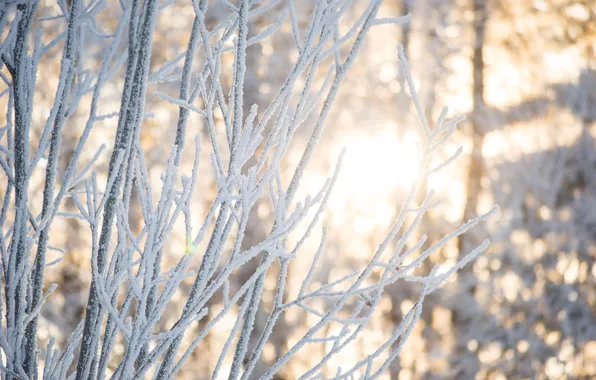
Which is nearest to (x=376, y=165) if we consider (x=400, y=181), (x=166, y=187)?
(x=400, y=181)

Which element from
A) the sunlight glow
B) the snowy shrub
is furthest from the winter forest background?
the snowy shrub

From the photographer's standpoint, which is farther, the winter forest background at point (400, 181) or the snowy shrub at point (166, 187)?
the winter forest background at point (400, 181)

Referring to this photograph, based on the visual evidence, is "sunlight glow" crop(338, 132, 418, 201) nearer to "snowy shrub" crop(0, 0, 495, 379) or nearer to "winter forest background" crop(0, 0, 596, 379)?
"winter forest background" crop(0, 0, 596, 379)

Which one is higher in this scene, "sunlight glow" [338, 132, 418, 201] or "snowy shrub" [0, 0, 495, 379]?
"sunlight glow" [338, 132, 418, 201]

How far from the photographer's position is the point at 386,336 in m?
1.93

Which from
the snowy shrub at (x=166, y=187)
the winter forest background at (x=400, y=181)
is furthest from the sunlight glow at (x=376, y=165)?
the snowy shrub at (x=166, y=187)

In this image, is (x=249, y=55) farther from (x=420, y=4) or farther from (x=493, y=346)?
(x=493, y=346)

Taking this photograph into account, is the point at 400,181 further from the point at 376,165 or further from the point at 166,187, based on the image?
the point at 166,187

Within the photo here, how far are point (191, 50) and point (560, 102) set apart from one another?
6.35 ft

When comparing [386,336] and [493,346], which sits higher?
[386,336]

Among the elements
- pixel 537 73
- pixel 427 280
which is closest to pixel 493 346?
pixel 537 73

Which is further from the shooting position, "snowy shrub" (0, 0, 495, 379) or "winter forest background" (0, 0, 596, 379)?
"winter forest background" (0, 0, 596, 379)

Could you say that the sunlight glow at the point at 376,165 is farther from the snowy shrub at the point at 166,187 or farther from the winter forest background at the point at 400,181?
the snowy shrub at the point at 166,187

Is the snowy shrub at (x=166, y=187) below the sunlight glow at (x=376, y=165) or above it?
below
